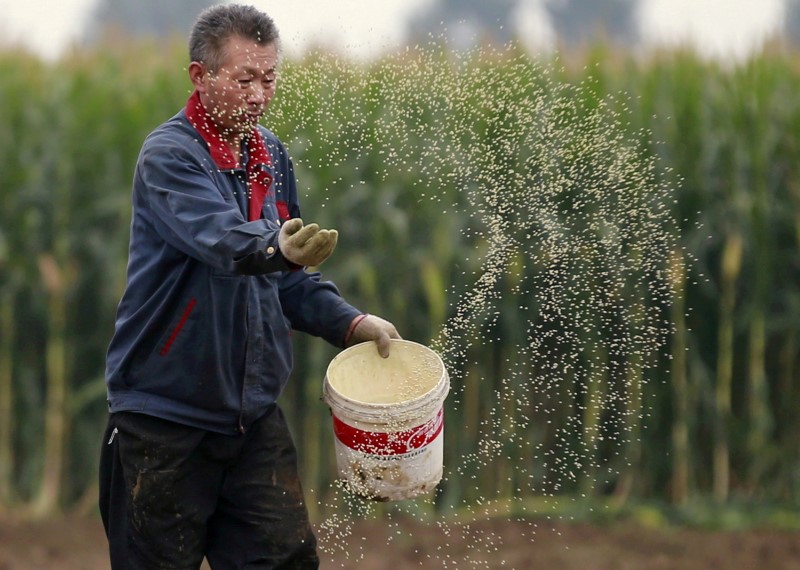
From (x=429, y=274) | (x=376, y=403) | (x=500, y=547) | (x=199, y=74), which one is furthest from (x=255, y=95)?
(x=500, y=547)

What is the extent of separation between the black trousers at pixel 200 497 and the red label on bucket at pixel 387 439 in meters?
0.19

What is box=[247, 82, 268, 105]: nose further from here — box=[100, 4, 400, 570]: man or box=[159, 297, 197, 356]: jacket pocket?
box=[159, 297, 197, 356]: jacket pocket

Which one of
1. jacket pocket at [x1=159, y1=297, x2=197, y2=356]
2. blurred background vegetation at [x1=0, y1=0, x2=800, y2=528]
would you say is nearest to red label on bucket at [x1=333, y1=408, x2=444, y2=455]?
jacket pocket at [x1=159, y1=297, x2=197, y2=356]

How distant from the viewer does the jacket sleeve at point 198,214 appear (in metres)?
2.57

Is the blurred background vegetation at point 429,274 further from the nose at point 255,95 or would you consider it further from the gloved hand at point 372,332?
the nose at point 255,95

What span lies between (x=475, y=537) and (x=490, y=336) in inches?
34.8

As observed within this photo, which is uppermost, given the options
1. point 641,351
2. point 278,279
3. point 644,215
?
point 278,279

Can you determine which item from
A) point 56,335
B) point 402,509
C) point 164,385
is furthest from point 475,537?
point 164,385

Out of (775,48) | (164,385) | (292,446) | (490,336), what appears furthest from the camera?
(775,48)

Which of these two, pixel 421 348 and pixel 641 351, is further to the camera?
pixel 641 351

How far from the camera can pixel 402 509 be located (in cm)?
579

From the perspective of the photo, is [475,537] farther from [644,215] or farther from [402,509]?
[644,215]

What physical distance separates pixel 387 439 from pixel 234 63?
0.92m

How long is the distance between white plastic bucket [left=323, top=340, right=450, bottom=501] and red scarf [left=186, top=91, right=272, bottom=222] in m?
0.46
